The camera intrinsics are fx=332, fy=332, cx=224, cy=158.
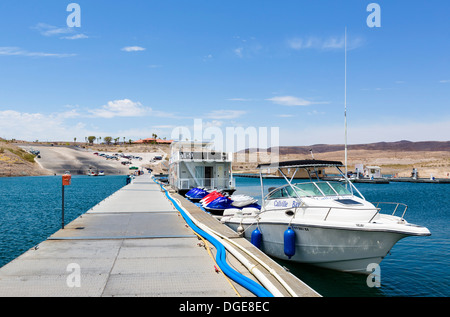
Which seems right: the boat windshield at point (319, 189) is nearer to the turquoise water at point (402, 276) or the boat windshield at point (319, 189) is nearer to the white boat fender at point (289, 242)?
the white boat fender at point (289, 242)

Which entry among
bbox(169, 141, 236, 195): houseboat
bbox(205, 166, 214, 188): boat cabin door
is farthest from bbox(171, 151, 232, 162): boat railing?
bbox(205, 166, 214, 188): boat cabin door

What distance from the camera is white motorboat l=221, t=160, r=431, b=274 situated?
10.5 metres

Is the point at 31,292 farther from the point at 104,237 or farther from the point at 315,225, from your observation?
the point at 315,225

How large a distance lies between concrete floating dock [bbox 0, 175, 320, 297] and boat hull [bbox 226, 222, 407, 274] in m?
2.22

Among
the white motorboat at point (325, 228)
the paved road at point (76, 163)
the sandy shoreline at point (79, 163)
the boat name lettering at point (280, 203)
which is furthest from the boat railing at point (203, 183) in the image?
the paved road at point (76, 163)

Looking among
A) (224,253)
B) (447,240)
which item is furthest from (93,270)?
(447,240)

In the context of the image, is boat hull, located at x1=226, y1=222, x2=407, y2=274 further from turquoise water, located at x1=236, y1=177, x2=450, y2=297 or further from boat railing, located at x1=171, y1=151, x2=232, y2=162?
boat railing, located at x1=171, y1=151, x2=232, y2=162

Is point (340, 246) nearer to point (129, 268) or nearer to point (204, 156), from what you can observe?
point (129, 268)

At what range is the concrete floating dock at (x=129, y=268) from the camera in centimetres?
691

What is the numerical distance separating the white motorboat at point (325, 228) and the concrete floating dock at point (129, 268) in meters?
1.84

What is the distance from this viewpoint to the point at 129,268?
8.48m

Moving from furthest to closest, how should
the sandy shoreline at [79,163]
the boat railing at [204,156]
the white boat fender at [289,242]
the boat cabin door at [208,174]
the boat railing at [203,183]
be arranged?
the sandy shoreline at [79,163] → the boat cabin door at [208,174] → the boat railing at [203,183] → the boat railing at [204,156] → the white boat fender at [289,242]

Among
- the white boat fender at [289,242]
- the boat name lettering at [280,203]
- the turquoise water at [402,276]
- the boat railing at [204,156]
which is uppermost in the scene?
the boat railing at [204,156]
